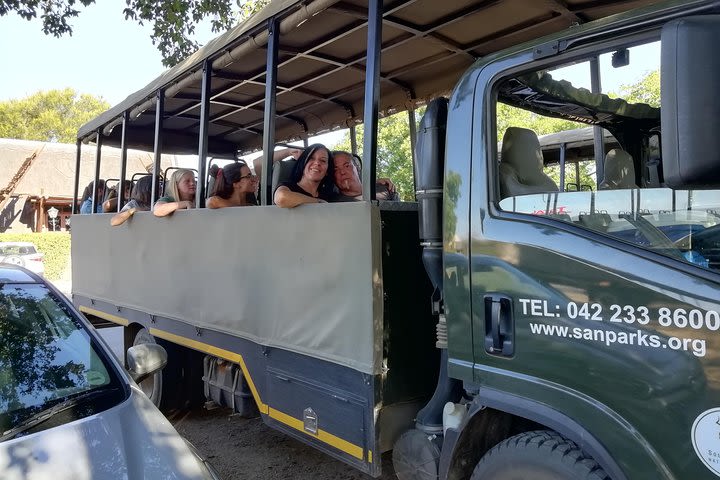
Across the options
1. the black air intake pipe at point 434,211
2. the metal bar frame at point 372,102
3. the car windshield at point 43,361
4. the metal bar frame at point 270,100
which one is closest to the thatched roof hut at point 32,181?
the metal bar frame at point 270,100

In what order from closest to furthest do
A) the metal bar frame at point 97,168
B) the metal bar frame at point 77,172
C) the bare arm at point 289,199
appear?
the bare arm at point 289,199 → the metal bar frame at point 97,168 → the metal bar frame at point 77,172

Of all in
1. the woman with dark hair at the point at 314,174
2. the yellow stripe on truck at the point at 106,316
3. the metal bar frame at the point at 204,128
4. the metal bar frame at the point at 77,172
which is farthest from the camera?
the metal bar frame at the point at 77,172

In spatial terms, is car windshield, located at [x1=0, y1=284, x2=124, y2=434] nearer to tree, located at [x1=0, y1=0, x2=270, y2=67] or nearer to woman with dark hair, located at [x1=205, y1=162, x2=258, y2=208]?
woman with dark hair, located at [x1=205, y1=162, x2=258, y2=208]

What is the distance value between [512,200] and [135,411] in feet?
5.91

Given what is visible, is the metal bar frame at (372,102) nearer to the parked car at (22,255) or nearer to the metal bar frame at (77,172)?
the metal bar frame at (77,172)

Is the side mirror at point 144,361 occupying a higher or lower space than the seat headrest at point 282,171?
lower

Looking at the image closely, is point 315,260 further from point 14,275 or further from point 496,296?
point 14,275

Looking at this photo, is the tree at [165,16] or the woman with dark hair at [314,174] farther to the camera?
the tree at [165,16]

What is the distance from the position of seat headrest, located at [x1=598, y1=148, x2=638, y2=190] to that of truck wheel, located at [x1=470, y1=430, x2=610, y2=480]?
1.23 metres

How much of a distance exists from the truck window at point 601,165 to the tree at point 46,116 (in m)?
38.5

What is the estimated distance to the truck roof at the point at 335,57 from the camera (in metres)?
3.59

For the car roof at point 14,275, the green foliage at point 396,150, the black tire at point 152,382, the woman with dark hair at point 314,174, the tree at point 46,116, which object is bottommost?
the black tire at point 152,382

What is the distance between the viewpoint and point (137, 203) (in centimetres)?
557

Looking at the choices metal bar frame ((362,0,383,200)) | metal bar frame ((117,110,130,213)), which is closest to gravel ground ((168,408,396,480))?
metal bar frame ((362,0,383,200))
